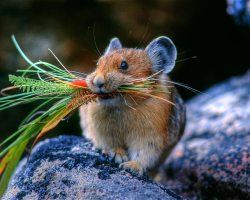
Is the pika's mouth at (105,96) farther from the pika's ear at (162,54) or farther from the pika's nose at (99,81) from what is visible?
the pika's ear at (162,54)

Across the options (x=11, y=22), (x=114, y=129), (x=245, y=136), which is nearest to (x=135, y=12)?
(x=11, y=22)

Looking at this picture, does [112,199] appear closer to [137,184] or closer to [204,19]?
[137,184]

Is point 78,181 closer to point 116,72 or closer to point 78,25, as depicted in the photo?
point 116,72

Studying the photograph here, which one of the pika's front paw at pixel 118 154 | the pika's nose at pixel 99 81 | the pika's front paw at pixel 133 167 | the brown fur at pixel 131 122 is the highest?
the pika's nose at pixel 99 81

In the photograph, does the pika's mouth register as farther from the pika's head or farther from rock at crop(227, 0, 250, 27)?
Answer: rock at crop(227, 0, 250, 27)

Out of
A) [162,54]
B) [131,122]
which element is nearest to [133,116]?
[131,122]

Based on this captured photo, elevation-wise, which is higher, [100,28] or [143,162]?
[100,28]

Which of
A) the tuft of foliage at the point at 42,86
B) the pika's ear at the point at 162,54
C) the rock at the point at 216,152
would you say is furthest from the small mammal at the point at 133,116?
the rock at the point at 216,152

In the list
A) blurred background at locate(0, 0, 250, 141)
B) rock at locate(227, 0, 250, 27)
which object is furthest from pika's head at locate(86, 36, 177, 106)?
blurred background at locate(0, 0, 250, 141)
